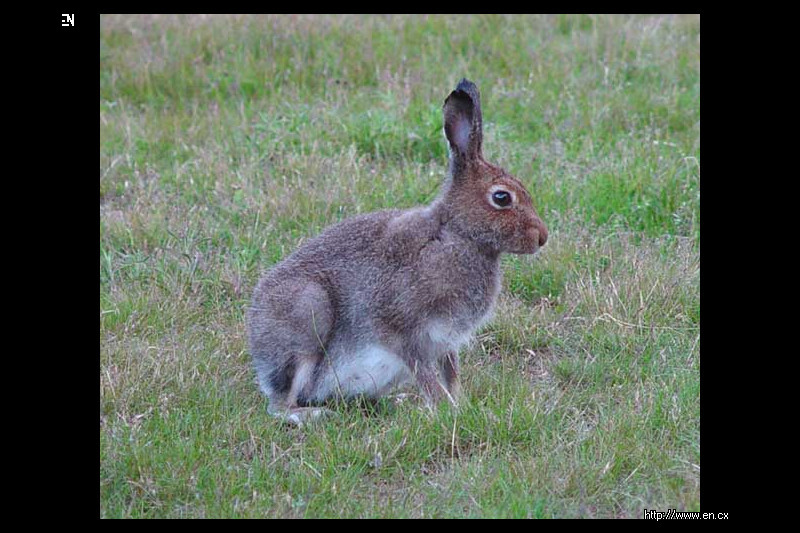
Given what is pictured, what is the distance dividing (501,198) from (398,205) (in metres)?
2.15

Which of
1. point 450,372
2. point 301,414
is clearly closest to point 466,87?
point 450,372

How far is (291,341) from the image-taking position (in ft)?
18.2

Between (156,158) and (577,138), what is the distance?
3178mm

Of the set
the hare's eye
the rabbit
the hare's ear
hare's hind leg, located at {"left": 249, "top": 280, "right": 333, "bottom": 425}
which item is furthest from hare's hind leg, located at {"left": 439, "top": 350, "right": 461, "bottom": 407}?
the hare's ear

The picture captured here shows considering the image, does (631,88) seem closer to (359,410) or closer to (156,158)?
(156,158)

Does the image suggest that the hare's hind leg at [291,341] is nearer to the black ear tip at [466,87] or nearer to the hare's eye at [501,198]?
the hare's eye at [501,198]

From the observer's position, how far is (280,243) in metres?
7.23

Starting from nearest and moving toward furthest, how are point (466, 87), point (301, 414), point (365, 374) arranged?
point (466, 87), point (301, 414), point (365, 374)

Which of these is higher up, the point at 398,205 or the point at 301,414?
the point at 398,205

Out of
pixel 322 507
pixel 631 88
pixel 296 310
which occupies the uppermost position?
pixel 631 88

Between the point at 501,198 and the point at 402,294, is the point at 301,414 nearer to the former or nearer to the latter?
the point at 402,294
